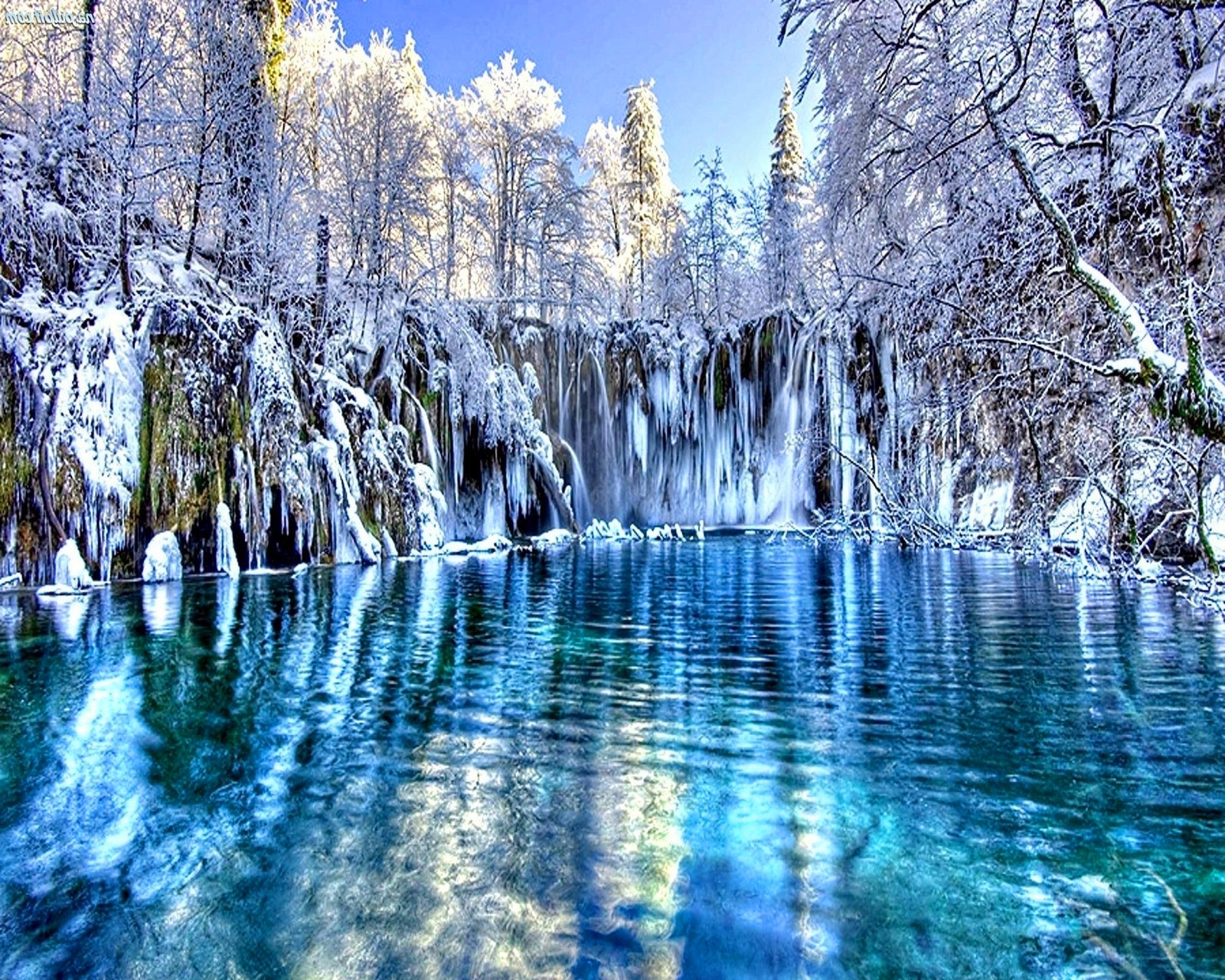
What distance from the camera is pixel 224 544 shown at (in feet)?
34.0

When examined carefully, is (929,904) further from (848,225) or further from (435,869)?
(848,225)

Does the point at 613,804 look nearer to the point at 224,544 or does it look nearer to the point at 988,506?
the point at 224,544

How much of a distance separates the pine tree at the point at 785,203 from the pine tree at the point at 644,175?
208 inches

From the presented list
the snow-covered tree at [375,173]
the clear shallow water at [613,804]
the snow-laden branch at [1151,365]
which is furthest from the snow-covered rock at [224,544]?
the snow-laden branch at [1151,365]

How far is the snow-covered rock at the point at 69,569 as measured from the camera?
858 centimetres

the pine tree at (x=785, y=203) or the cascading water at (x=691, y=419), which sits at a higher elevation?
the pine tree at (x=785, y=203)

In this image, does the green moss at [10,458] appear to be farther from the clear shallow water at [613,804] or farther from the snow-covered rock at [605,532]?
the snow-covered rock at [605,532]

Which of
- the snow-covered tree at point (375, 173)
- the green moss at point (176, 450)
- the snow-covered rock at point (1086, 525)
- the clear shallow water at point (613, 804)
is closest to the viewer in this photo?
the clear shallow water at point (613, 804)

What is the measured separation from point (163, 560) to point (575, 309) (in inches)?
631

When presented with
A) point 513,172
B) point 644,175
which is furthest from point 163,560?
point 644,175

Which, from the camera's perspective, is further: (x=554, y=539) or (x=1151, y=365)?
(x=554, y=539)

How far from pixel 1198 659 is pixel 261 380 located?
39.7ft

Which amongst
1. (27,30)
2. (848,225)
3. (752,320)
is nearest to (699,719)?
(848,225)

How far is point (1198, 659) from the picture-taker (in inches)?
178
